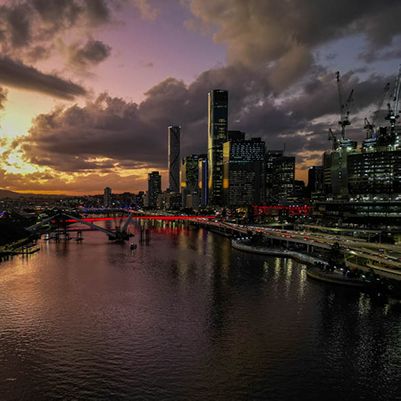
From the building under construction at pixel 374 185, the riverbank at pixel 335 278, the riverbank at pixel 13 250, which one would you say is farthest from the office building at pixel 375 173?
the riverbank at pixel 13 250

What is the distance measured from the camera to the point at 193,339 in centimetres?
2708

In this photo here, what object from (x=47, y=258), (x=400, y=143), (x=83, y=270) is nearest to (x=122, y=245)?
(x=47, y=258)

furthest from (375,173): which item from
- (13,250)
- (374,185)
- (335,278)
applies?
(13,250)

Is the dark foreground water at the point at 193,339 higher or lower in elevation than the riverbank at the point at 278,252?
lower

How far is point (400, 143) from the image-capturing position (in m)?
137

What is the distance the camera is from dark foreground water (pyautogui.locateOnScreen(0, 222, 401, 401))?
20.6 m

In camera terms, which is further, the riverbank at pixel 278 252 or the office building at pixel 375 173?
the office building at pixel 375 173

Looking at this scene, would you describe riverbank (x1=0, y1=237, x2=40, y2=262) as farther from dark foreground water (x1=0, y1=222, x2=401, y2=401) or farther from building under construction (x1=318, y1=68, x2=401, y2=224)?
building under construction (x1=318, y1=68, x2=401, y2=224)

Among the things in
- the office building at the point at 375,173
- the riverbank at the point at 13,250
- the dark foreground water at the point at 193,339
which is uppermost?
the office building at the point at 375,173

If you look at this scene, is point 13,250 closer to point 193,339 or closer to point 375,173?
point 193,339

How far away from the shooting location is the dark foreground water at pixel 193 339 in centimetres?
2064

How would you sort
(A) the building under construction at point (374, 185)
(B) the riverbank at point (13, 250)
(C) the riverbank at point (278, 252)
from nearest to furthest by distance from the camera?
(C) the riverbank at point (278, 252) → (B) the riverbank at point (13, 250) → (A) the building under construction at point (374, 185)

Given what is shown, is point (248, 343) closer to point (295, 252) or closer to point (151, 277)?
point (151, 277)

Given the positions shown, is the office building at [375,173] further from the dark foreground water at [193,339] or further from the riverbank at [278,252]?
the dark foreground water at [193,339]
